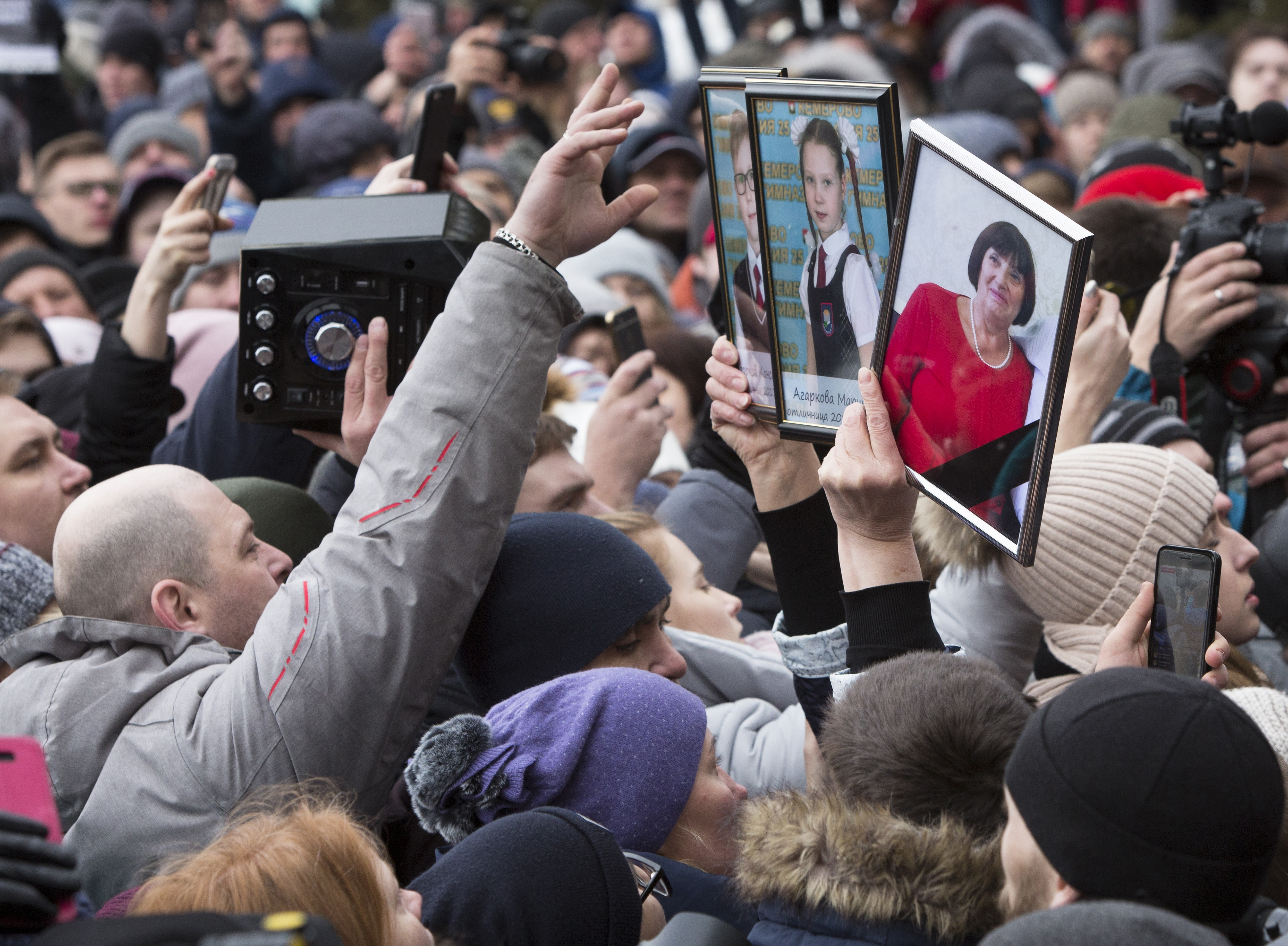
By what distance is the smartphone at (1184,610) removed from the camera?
188cm

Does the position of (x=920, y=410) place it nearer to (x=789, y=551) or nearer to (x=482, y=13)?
(x=789, y=551)

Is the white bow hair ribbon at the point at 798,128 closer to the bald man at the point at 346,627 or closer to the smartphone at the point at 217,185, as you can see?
the bald man at the point at 346,627

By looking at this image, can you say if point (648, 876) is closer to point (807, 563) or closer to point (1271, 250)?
point (807, 563)

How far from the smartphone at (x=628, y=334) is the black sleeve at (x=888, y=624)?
1.47 m

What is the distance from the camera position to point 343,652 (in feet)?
6.44

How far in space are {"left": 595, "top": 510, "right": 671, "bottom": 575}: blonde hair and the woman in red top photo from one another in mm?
907

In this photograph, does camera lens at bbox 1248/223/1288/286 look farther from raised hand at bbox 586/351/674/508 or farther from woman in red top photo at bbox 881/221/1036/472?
woman in red top photo at bbox 881/221/1036/472

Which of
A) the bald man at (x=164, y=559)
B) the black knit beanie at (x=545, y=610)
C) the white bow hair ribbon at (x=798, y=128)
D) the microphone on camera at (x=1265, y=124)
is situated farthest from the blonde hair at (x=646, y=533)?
the microphone on camera at (x=1265, y=124)

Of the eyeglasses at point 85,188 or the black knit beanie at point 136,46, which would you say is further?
the black knit beanie at point 136,46

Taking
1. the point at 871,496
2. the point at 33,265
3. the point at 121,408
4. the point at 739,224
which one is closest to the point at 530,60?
the point at 33,265

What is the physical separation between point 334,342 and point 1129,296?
231 cm

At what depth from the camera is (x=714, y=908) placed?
199cm

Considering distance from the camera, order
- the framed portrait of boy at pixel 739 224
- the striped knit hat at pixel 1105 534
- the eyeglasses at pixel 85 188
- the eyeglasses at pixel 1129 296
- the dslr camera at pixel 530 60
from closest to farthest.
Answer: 1. the framed portrait of boy at pixel 739 224
2. the striped knit hat at pixel 1105 534
3. the eyeglasses at pixel 1129 296
4. the eyeglasses at pixel 85 188
5. the dslr camera at pixel 530 60

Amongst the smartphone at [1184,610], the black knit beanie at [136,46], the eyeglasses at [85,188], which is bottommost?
the smartphone at [1184,610]
